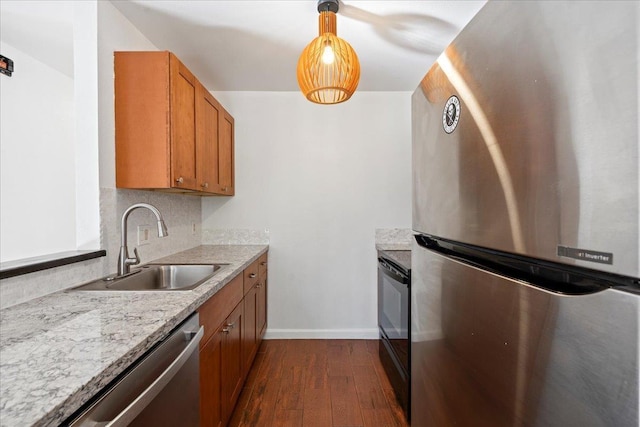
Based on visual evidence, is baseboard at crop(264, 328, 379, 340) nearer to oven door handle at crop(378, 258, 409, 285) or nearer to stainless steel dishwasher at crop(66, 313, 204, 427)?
oven door handle at crop(378, 258, 409, 285)

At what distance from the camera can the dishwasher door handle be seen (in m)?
0.65

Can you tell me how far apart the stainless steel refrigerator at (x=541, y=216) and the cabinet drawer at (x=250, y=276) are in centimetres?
141

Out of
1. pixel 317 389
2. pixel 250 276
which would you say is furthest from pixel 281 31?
pixel 317 389

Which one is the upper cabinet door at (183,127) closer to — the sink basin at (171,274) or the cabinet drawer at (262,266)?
the sink basin at (171,274)

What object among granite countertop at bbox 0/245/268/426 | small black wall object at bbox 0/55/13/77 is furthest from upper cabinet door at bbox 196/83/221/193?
small black wall object at bbox 0/55/13/77

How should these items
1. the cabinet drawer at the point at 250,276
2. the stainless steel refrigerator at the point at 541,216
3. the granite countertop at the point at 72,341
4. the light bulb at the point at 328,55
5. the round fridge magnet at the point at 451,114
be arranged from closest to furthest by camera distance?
the stainless steel refrigerator at the point at 541,216
the granite countertop at the point at 72,341
the round fridge magnet at the point at 451,114
the light bulb at the point at 328,55
the cabinet drawer at the point at 250,276

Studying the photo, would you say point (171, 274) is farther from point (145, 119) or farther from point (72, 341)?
point (72, 341)

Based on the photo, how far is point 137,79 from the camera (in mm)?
1665

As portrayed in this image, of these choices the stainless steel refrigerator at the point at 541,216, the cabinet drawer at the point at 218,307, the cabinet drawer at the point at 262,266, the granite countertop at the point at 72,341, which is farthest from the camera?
the cabinet drawer at the point at 262,266

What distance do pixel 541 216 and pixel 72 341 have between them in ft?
3.70

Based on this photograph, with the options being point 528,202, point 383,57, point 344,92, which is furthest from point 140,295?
point 383,57

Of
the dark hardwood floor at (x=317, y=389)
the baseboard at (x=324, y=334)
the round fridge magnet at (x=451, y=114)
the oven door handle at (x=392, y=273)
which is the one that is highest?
the round fridge magnet at (x=451, y=114)

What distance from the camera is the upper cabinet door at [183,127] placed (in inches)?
Result: 67.0

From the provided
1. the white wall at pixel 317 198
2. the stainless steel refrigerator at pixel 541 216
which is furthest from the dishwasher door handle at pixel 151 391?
the white wall at pixel 317 198
